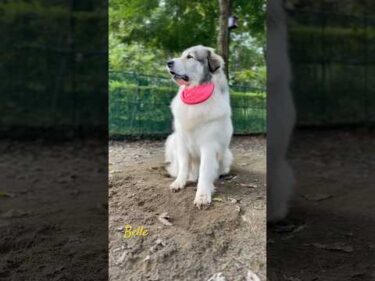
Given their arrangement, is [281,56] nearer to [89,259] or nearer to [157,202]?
[157,202]

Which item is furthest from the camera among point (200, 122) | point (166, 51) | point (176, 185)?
point (200, 122)

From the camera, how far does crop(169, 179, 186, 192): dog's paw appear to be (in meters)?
3.56

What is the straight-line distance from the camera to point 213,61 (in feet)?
11.6

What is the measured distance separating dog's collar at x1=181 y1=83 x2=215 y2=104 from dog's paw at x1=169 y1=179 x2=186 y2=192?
0.56 meters

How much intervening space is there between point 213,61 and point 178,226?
3.77 ft

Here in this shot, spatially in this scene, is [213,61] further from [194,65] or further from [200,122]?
[200,122]

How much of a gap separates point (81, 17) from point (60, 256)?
5.49 feet

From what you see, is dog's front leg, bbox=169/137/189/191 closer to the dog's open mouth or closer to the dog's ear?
the dog's open mouth

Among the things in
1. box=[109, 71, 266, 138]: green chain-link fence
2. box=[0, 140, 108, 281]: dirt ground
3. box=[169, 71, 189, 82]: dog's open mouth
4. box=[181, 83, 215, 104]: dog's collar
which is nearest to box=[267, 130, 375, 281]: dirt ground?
box=[109, 71, 266, 138]: green chain-link fence

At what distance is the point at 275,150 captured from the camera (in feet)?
11.9

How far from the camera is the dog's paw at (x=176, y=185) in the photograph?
3557mm

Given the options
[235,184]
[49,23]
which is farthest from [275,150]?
[49,23]

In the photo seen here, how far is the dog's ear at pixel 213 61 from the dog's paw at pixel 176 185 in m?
0.81

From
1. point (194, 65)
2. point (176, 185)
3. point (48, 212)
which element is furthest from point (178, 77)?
point (48, 212)
